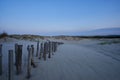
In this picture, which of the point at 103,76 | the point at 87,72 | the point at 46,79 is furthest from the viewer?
the point at 87,72

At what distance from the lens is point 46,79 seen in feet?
21.1

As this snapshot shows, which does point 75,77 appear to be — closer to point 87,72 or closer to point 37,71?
point 87,72

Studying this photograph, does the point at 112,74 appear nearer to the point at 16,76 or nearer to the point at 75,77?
the point at 75,77

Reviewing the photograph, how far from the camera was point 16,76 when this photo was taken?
21.7 feet

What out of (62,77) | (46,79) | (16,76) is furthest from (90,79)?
(16,76)

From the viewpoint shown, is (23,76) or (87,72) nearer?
(23,76)

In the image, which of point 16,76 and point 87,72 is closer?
point 16,76

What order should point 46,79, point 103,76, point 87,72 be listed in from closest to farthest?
1. point 46,79
2. point 103,76
3. point 87,72

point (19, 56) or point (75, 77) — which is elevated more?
point (19, 56)

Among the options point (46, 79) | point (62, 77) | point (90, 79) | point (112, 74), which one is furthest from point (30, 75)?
point (112, 74)

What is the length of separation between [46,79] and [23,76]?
3.38ft

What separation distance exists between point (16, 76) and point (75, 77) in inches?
101

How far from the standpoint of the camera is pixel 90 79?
6434 millimetres

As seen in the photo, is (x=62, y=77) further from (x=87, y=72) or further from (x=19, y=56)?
(x=19, y=56)
